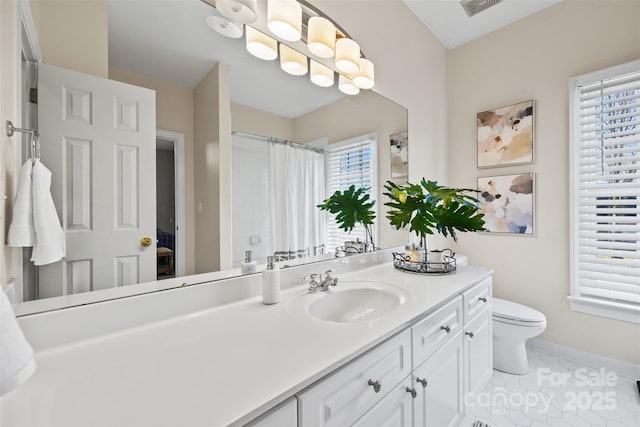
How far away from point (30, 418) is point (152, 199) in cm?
59

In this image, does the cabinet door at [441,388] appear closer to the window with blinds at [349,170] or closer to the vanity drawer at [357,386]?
the vanity drawer at [357,386]

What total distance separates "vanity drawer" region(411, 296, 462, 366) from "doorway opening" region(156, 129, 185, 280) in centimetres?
87

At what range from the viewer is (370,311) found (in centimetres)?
130

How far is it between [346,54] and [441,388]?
1695mm

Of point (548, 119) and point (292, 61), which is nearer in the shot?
point (292, 61)

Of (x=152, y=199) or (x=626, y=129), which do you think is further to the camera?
(x=626, y=129)

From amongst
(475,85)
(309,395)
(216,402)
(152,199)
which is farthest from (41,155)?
(475,85)

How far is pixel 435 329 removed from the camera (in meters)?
1.13

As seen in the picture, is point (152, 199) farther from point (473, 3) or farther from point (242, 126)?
point (473, 3)

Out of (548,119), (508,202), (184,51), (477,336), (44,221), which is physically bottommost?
(477,336)

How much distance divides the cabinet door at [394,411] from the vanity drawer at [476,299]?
0.61m

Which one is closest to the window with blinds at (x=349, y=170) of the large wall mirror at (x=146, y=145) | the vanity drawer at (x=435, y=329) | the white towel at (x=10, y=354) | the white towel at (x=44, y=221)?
the large wall mirror at (x=146, y=145)

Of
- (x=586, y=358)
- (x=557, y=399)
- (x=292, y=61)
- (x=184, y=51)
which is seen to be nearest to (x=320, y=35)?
(x=292, y=61)

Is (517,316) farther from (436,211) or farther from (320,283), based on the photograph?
(320,283)
